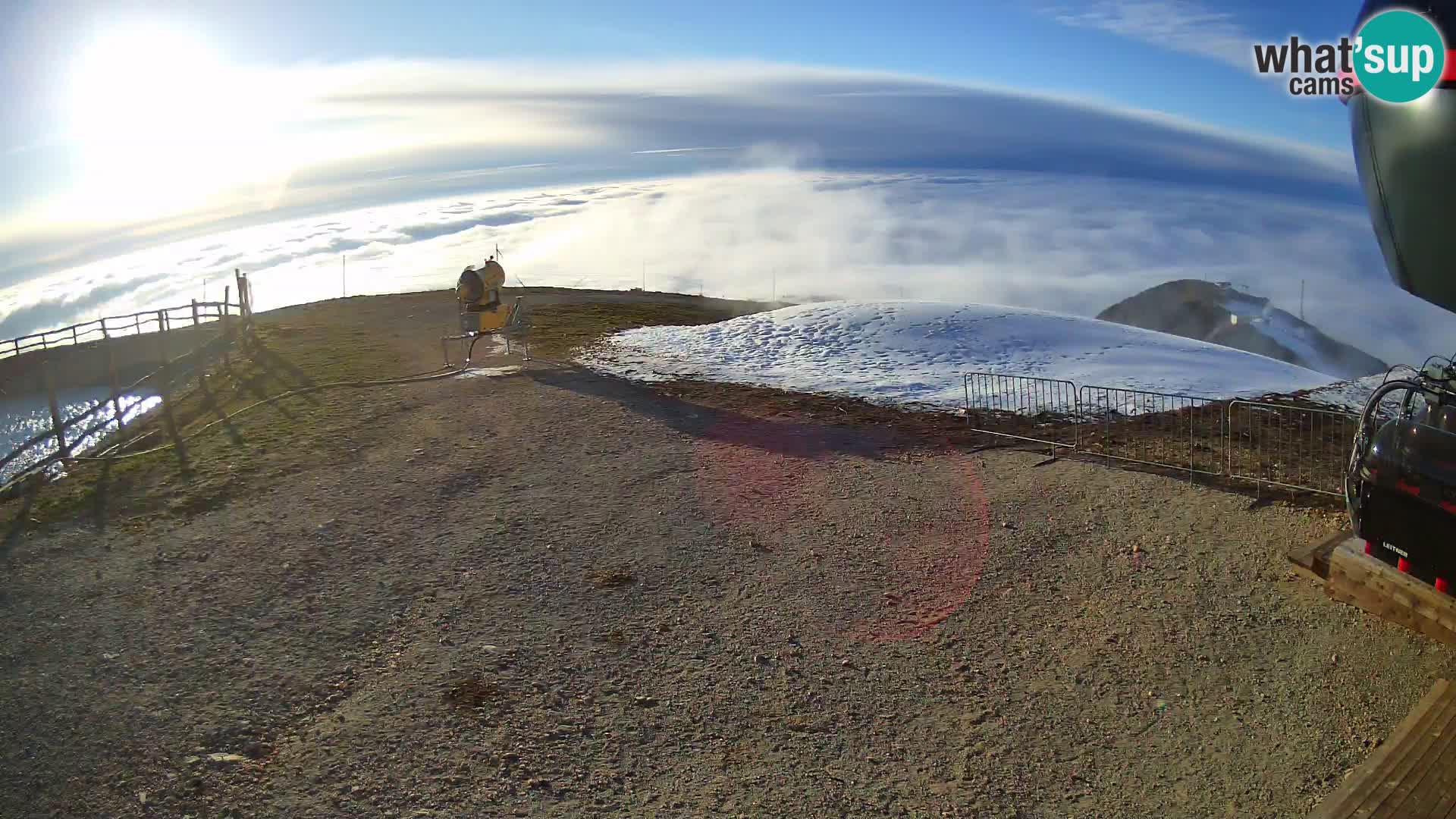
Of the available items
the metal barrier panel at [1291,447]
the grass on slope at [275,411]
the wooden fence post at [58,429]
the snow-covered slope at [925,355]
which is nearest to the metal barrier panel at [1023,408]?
the snow-covered slope at [925,355]

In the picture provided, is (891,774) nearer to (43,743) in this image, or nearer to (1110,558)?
(1110,558)

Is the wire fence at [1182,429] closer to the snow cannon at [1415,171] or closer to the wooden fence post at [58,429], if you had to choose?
the snow cannon at [1415,171]

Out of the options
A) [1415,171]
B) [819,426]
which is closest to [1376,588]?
[1415,171]

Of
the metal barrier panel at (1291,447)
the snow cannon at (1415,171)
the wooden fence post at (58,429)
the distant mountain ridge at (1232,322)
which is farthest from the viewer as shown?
the distant mountain ridge at (1232,322)

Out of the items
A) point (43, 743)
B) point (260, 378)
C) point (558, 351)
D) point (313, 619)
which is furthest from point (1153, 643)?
point (260, 378)

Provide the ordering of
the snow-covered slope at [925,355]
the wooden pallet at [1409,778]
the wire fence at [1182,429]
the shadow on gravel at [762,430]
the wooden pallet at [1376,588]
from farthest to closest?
1. the snow-covered slope at [925,355]
2. the shadow on gravel at [762,430]
3. the wire fence at [1182,429]
4. the wooden pallet at [1376,588]
5. the wooden pallet at [1409,778]

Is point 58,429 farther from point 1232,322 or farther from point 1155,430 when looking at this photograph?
point 1232,322

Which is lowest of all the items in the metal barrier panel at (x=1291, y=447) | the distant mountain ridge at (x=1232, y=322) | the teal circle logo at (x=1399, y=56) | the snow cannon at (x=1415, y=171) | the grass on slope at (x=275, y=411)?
the distant mountain ridge at (x=1232, y=322)
